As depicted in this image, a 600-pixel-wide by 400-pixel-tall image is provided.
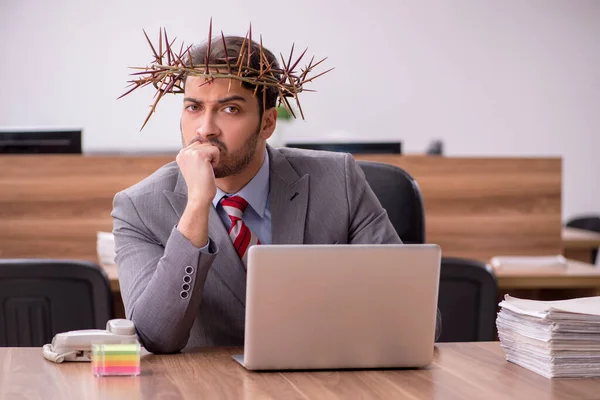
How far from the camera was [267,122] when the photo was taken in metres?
2.05

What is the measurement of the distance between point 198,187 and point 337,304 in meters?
0.47

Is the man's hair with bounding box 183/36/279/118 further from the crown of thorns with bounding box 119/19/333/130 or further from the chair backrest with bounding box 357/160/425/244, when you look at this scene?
the chair backrest with bounding box 357/160/425/244

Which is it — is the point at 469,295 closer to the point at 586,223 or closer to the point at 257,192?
the point at 257,192

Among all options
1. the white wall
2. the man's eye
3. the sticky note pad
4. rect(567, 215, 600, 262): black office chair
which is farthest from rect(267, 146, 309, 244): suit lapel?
rect(567, 215, 600, 262): black office chair

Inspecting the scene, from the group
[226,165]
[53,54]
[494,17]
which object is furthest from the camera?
[494,17]

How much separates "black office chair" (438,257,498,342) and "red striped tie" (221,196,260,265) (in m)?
0.75

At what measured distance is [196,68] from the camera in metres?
1.72

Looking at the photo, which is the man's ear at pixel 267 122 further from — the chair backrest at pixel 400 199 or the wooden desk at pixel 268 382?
the wooden desk at pixel 268 382

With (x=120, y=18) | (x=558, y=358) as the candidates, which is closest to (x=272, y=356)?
(x=558, y=358)

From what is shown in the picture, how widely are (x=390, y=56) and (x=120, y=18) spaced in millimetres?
2060

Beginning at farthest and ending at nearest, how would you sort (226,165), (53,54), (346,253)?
1. (53,54)
2. (226,165)
3. (346,253)

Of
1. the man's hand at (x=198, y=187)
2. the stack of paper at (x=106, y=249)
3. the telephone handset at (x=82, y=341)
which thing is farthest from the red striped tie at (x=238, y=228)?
the stack of paper at (x=106, y=249)

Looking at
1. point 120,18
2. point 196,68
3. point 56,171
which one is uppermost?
point 120,18

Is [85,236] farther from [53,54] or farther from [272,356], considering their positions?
[53,54]
